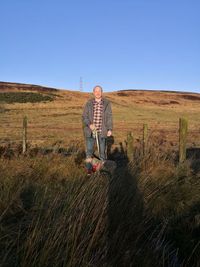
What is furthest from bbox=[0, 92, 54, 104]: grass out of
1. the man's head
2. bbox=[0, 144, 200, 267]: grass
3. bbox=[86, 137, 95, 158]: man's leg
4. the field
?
bbox=[0, 144, 200, 267]: grass

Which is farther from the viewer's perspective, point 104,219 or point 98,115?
point 98,115

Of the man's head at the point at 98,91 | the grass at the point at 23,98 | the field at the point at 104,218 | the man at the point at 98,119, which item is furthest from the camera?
the grass at the point at 23,98

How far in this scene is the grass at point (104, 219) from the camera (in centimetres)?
359

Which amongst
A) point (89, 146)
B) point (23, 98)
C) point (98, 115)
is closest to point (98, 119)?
point (98, 115)

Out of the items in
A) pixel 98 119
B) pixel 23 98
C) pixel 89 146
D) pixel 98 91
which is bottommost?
pixel 23 98

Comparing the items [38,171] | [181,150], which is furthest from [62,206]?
[181,150]

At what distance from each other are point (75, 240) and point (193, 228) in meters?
1.94

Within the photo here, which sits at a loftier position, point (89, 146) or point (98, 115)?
point (98, 115)

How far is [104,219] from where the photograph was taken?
422cm

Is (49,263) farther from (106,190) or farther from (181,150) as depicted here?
(181,150)

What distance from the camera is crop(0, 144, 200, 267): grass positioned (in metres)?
3.59

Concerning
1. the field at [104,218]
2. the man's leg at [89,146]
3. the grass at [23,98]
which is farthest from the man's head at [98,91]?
the grass at [23,98]

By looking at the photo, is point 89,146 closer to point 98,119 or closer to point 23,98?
point 98,119

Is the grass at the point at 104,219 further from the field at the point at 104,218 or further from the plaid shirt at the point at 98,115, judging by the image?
the plaid shirt at the point at 98,115
